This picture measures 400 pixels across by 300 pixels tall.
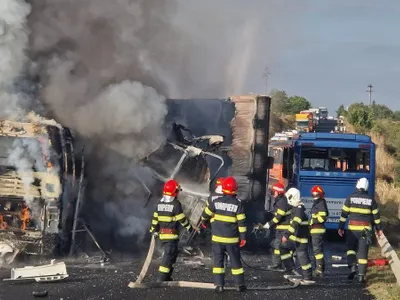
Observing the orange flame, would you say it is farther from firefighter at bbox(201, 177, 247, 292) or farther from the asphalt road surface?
firefighter at bbox(201, 177, 247, 292)

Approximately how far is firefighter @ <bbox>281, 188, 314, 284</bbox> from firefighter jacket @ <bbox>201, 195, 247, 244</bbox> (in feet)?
5.05

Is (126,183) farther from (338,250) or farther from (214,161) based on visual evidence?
(338,250)

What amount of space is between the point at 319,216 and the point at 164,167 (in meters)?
3.19

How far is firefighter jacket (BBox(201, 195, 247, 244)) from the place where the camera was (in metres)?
9.09

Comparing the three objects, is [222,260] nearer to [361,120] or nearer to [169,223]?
[169,223]

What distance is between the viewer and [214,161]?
42.3ft

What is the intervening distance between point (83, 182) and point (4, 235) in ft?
5.60

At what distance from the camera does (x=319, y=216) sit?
10586 mm

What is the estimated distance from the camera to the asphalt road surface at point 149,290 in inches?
348

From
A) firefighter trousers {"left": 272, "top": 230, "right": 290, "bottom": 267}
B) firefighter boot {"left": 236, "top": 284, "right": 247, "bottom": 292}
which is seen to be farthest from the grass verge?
firefighter boot {"left": 236, "top": 284, "right": 247, "bottom": 292}

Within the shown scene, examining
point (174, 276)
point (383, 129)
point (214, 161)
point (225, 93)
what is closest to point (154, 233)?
point (174, 276)

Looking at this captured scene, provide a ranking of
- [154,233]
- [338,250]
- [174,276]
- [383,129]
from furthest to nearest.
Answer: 1. [383,129]
2. [338,250]
3. [174,276]
4. [154,233]

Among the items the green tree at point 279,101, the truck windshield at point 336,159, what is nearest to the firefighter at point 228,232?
the truck windshield at point 336,159

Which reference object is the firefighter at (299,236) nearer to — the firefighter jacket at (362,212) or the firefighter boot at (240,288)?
the firefighter jacket at (362,212)
